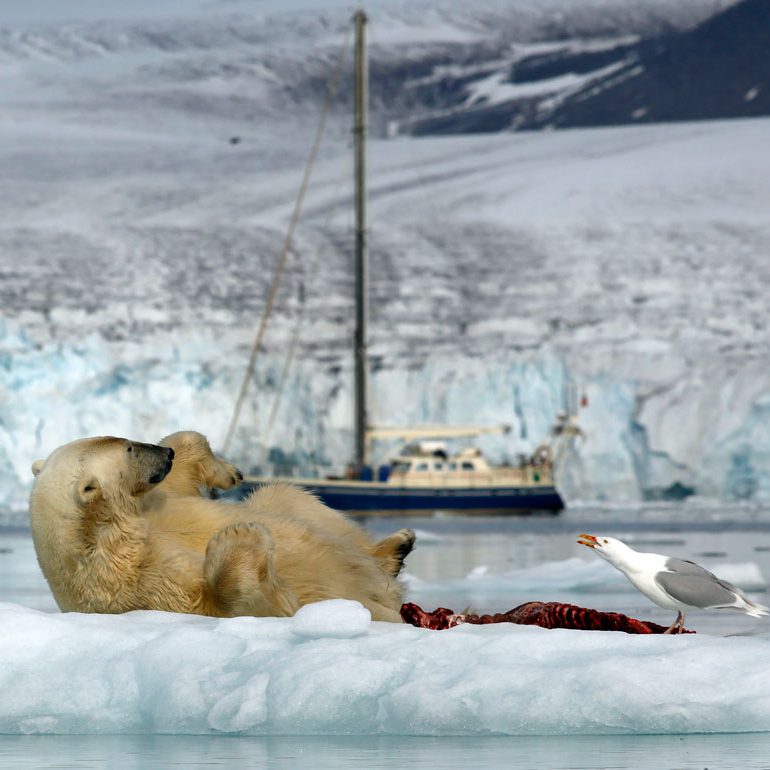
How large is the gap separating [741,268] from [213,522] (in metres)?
41.3

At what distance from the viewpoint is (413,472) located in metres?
34.5

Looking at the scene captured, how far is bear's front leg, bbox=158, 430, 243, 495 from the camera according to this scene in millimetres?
4852

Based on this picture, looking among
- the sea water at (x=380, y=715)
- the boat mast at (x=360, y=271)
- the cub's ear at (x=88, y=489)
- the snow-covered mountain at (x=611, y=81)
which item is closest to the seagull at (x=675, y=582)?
the sea water at (x=380, y=715)

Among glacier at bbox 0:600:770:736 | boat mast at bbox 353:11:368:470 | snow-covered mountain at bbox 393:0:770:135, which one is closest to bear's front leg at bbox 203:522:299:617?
glacier at bbox 0:600:770:736

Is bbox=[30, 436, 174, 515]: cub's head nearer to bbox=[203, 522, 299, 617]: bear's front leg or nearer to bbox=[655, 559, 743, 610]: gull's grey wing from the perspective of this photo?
bbox=[203, 522, 299, 617]: bear's front leg

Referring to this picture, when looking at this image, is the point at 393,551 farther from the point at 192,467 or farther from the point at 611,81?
the point at 611,81

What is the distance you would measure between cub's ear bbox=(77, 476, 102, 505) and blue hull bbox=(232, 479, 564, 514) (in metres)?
28.7

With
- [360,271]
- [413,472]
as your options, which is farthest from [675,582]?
[413,472]

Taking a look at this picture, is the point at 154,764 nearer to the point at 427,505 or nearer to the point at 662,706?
the point at 662,706

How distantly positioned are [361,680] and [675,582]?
1311 mm

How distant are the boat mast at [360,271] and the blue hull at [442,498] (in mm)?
1018

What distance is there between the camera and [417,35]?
82750 millimetres

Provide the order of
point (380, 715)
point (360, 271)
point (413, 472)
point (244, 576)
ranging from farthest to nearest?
1. point (413, 472)
2. point (360, 271)
3. point (244, 576)
4. point (380, 715)

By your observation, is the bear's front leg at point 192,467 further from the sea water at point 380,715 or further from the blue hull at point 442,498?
the blue hull at point 442,498
